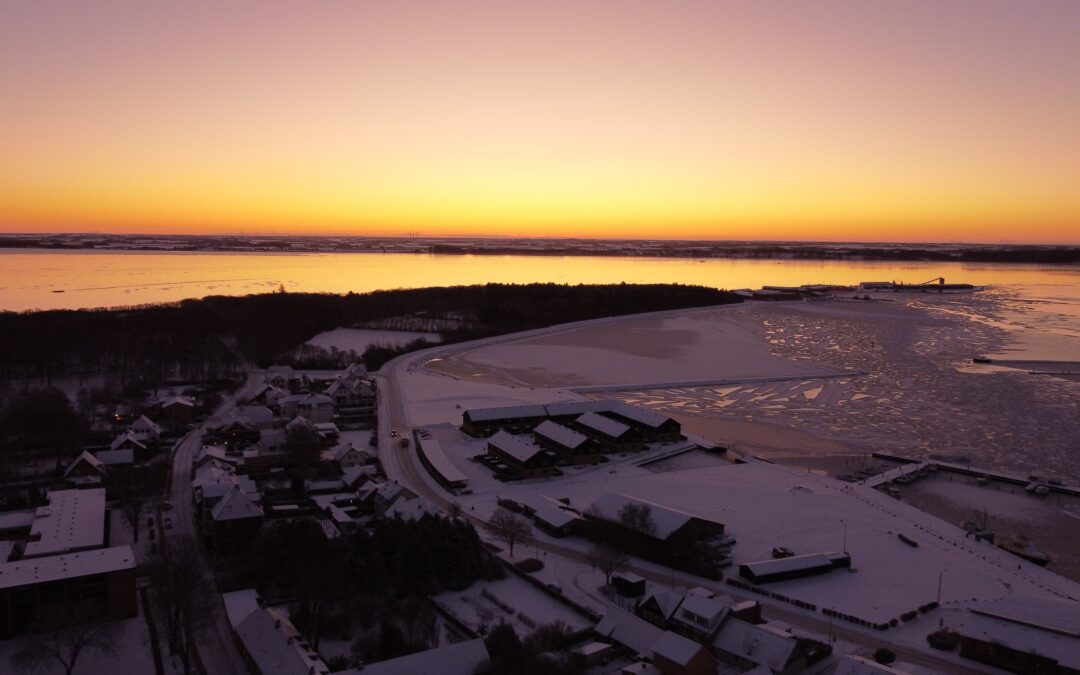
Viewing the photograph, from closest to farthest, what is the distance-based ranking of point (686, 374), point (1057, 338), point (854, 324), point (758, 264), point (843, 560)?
point (843, 560) → point (686, 374) → point (1057, 338) → point (854, 324) → point (758, 264)

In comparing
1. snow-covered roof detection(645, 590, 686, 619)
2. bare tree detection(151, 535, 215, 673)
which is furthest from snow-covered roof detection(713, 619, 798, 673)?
bare tree detection(151, 535, 215, 673)

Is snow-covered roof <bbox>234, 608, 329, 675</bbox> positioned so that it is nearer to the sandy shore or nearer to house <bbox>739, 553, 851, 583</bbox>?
house <bbox>739, 553, 851, 583</bbox>

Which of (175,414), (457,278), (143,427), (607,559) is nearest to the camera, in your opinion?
(607,559)

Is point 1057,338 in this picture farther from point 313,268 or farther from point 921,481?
point 313,268

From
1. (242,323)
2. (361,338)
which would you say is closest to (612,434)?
(361,338)

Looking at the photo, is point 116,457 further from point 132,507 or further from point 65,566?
point 65,566

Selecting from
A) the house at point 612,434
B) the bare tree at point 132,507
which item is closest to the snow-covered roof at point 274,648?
the bare tree at point 132,507

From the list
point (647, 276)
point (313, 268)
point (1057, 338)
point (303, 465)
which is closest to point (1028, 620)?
point (303, 465)
